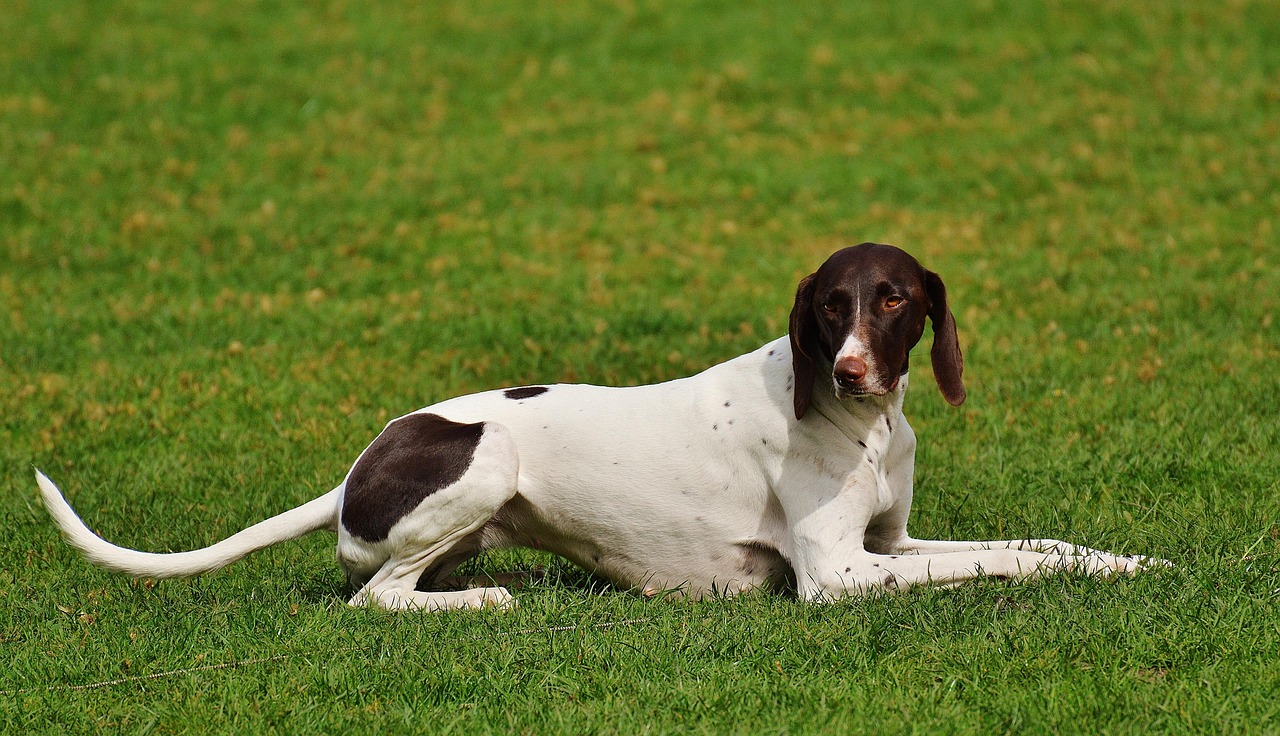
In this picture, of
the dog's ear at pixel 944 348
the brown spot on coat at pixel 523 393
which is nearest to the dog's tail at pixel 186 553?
the brown spot on coat at pixel 523 393

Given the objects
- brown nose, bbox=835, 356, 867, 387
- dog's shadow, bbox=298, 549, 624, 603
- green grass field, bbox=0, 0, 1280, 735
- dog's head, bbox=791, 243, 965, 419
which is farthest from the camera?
dog's shadow, bbox=298, 549, 624, 603

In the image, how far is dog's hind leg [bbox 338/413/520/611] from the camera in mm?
5422

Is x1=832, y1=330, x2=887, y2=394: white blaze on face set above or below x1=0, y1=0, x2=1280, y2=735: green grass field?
above

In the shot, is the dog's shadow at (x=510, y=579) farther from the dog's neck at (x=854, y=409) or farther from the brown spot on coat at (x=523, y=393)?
the dog's neck at (x=854, y=409)

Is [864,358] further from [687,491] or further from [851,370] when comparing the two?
[687,491]

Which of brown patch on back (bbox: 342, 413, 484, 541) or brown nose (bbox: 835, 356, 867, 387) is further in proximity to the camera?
brown patch on back (bbox: 342, 413, 484, 541)

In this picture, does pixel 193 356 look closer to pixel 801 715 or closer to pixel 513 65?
pixel 801 715

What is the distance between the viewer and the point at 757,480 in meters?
5.42

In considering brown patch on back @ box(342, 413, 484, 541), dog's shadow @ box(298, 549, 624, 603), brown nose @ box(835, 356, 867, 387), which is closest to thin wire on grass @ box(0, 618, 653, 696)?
dog's shadow @ box(298, 549, 624, 603)

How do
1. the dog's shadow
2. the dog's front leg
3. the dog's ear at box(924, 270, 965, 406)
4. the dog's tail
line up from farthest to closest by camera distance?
the dog's shadow → the dog's tail → the dog's ear at box(924, 270, 965, 406) → the dog's front leg

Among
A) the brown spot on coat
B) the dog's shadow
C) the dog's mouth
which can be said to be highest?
the dog's mouth

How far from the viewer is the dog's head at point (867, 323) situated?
16.2ft

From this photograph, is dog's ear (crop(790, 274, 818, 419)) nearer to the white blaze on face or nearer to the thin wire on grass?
the white blaze on face

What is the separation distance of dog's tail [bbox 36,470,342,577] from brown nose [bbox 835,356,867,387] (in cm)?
218
